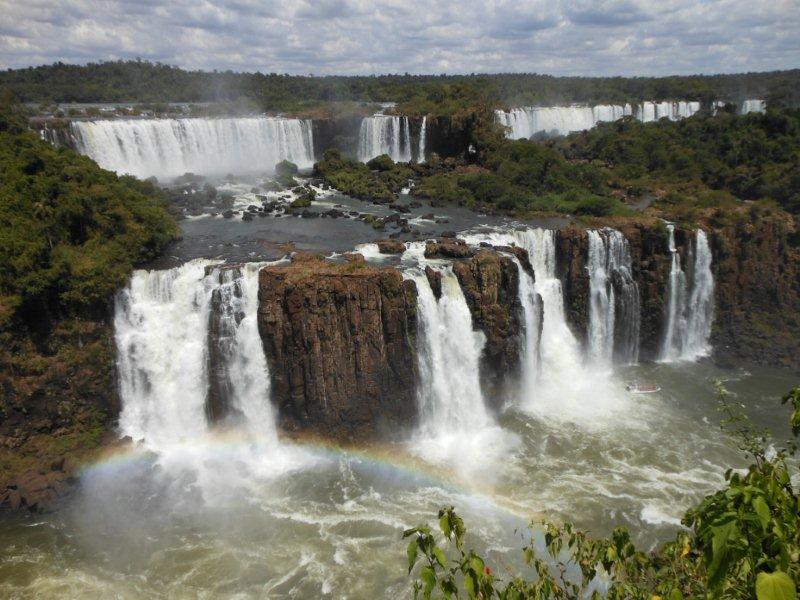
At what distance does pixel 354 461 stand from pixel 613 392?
1026 centimetres

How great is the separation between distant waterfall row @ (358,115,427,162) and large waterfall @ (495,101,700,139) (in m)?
7.26

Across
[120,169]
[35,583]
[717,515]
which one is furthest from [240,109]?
[717,515]

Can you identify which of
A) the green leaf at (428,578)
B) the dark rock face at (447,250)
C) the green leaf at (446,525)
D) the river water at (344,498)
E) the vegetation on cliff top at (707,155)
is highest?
the vegetation on cliff top at (707,155)

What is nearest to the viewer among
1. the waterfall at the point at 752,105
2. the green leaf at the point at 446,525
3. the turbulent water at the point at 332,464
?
the green leaf at the point at 446,525

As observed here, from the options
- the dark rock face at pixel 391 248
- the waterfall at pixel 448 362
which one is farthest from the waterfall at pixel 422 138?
the waterfall at pixel 448 362

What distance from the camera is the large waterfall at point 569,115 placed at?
4788cm

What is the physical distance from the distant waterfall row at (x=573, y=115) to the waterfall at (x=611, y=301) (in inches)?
880

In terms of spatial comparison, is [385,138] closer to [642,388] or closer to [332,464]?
[642,388]

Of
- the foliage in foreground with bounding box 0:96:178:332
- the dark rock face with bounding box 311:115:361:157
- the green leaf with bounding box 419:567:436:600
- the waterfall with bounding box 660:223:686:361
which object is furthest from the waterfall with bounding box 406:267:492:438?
the dark rock face with bounding box 311:115:361:157

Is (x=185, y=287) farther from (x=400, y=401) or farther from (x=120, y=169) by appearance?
(x=120, y=169)

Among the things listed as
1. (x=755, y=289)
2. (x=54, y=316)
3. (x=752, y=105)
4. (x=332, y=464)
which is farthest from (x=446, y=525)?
(x=752, y=105)

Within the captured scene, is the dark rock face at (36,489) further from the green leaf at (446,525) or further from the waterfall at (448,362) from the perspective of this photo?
the green leaf at (446,525)

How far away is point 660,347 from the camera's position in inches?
947

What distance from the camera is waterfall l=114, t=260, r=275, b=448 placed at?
676 inches
